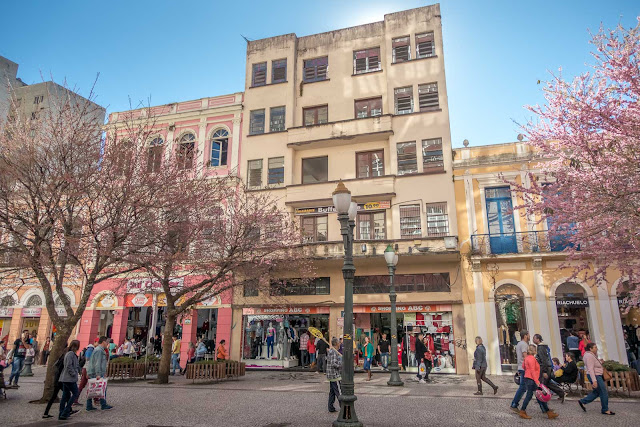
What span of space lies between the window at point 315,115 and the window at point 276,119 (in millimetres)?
1391

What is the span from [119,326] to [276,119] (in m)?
15.3

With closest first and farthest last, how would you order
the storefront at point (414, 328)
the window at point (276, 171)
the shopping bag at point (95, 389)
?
the shopping bag at point (95, 389) < the storefront at point (414, 328) < the window at point (276, 171)

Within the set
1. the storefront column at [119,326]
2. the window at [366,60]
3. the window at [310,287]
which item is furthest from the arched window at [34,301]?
the window at [366,60]

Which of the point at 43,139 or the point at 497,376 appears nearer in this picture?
the point at 43,139

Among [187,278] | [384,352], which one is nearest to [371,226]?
[384,352]

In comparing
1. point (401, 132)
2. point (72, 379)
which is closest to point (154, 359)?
point (72, 379)

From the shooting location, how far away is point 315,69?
2750cm

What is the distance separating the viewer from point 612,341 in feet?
63.1

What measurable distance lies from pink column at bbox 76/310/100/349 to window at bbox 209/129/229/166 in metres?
11.4

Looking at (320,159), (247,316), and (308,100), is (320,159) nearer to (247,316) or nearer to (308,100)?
(308,100)

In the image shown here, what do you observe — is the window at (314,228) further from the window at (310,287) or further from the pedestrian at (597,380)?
the pedestrian at (597,380)

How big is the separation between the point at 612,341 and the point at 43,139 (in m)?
23.4

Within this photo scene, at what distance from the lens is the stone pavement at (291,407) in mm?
9219

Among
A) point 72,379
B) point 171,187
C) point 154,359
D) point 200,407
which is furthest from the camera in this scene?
point 154,359
